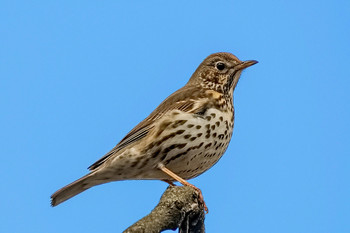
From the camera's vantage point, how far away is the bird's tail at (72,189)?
6906 mm

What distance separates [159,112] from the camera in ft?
26.6

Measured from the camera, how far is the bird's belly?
7457 millimetres

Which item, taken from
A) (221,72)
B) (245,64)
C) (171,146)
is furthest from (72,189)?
(245,64)

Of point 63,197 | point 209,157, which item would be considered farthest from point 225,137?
point 63,197

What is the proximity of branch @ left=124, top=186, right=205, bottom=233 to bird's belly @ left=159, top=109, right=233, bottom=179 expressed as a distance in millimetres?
2182

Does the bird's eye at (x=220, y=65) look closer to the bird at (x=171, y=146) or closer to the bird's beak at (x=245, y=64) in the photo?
the bird's beak at (x=245, y=64)

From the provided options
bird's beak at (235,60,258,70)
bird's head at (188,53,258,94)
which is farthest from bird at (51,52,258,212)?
bird's beak at (235,60,258,70)

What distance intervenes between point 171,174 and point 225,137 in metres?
0.94

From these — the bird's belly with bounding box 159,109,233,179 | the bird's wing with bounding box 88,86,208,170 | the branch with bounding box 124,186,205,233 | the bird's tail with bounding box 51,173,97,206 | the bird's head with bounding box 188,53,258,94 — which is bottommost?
the branch with bounding box 124,186,205,233

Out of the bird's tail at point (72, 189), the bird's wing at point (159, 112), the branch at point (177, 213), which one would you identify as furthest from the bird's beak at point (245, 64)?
the branch at point (177, 213)

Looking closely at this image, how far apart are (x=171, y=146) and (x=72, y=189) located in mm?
1373

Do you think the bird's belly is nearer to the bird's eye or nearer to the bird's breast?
the bird's breast

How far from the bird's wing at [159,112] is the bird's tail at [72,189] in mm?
249

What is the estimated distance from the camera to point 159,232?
4121mm
